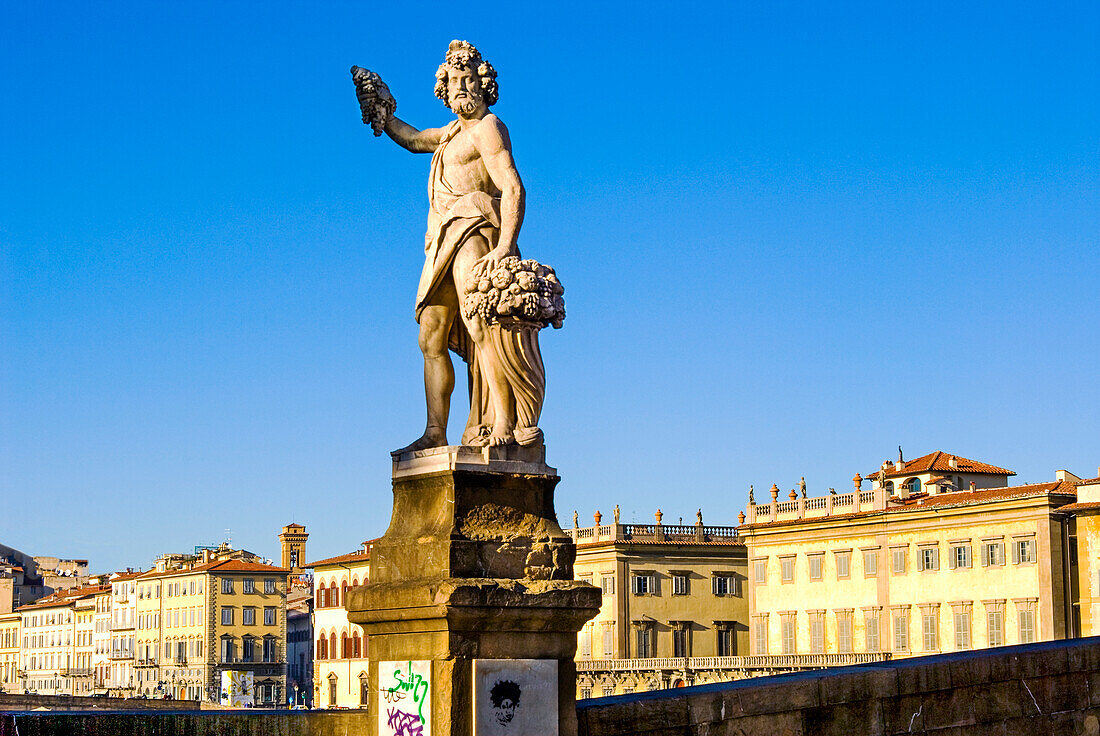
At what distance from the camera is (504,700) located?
820 centimetres

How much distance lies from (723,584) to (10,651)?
284 feet

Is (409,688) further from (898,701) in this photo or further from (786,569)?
(786,569)

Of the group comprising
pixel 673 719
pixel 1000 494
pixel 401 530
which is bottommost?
pixel 673 719

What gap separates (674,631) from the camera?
284ft

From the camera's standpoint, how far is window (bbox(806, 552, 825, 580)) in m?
77.3

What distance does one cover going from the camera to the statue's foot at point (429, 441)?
8.75 m

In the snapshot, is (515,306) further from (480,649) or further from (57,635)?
(57,635)

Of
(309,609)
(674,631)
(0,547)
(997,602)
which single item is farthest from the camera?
(0,547)

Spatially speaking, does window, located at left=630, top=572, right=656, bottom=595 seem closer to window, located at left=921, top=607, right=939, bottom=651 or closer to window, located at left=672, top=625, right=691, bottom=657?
window, located at left=672, top=625, right=691, bottom=657

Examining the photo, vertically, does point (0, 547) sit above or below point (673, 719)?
above

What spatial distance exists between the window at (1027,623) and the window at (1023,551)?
189cm

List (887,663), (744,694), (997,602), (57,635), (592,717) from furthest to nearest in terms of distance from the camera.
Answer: (57,635) → (997,602) → (887,663) → (744,694) → (592,717)

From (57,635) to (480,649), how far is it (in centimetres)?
14291

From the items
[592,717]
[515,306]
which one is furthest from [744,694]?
[515,306]
